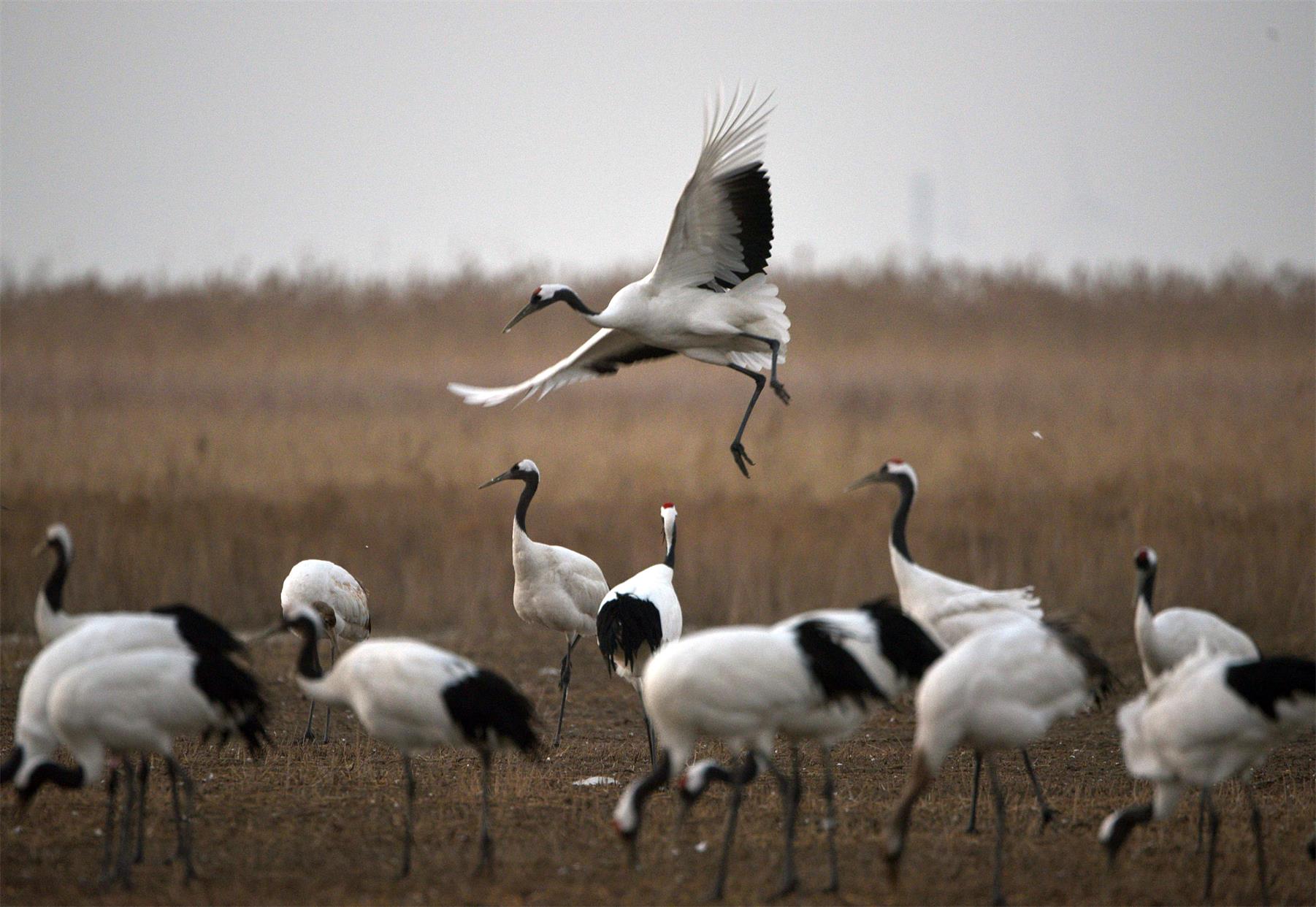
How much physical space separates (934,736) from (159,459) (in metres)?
9.83

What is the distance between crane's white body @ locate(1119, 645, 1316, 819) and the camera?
192 inches

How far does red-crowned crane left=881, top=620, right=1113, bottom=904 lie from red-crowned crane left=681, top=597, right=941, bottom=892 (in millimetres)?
215

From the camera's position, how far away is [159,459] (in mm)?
13219

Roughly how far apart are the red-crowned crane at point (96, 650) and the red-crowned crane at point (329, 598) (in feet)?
7.18

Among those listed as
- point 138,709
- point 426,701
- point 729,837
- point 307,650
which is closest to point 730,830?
point 729,837

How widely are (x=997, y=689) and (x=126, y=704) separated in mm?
2839

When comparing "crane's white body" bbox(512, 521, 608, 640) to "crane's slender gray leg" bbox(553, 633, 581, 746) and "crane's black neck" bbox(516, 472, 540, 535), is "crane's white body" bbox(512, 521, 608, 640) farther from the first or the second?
"crane's slender gray leg" bbox(553, 633, 581, 746)

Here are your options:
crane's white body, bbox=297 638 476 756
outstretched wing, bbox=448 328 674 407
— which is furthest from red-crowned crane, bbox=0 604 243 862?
outstretched wing, bbox=448 328 674 407

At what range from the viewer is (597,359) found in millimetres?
8320

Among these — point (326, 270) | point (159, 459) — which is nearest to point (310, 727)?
point (159, 459)

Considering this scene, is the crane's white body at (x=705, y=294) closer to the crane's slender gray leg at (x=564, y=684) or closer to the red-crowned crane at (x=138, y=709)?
the crane's slender gray leg at (x=564, y=684)

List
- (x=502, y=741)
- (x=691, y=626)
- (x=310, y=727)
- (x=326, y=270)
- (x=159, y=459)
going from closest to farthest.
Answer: (x=502, y=741)
(x=310, y=727)
(x=691, y=626)
(x=159, y=459)
(x=326, y=270)

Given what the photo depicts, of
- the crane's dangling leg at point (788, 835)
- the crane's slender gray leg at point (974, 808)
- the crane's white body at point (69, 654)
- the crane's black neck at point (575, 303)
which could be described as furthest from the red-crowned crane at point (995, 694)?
the crane's black neck at point (575, 303)

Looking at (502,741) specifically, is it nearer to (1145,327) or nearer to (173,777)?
(173,777)
